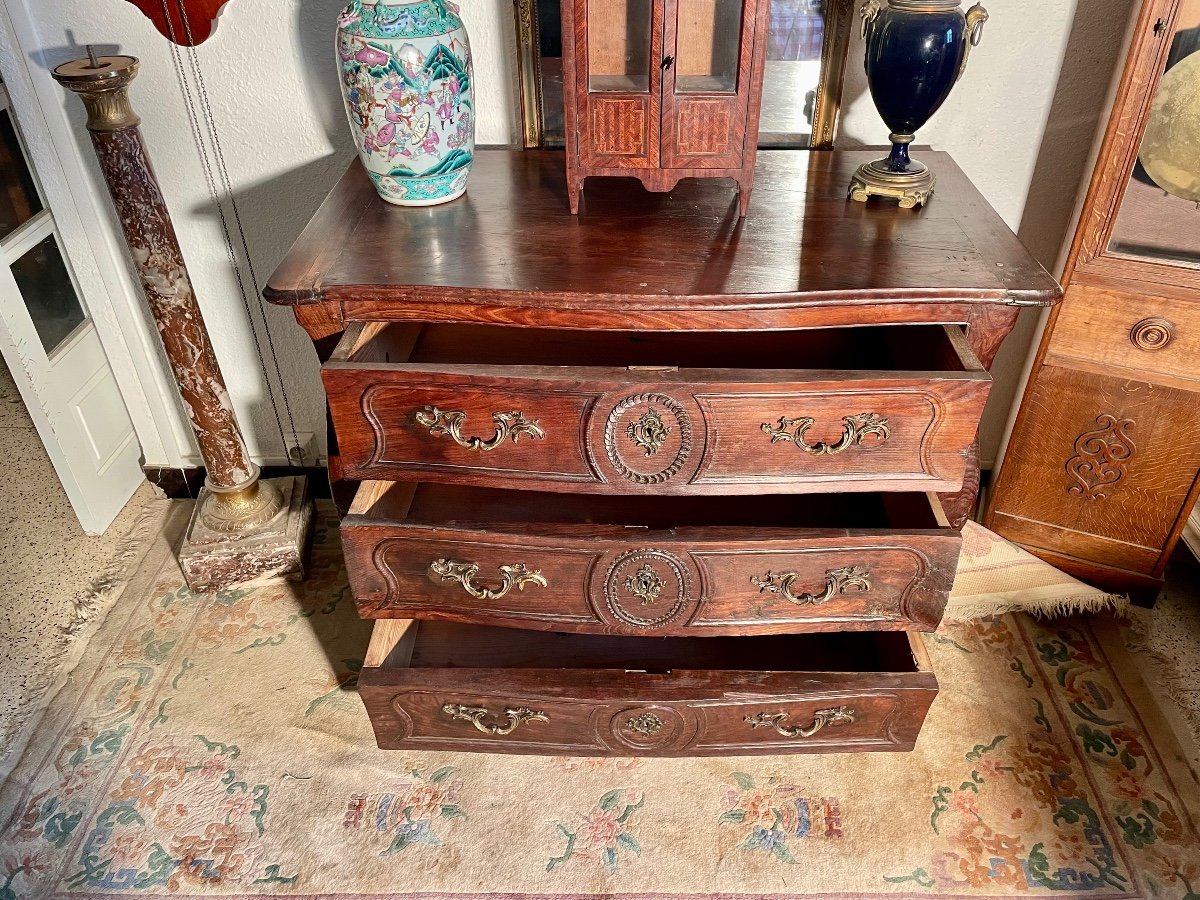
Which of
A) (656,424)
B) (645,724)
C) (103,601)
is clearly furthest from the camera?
(103,601)

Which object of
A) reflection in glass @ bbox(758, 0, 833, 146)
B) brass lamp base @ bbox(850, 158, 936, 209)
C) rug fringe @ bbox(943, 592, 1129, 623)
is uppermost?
reflection in glass @ bbox(758, 0, 833, 146)

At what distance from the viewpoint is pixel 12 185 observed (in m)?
1.70

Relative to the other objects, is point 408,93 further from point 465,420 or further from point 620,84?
point 465,420

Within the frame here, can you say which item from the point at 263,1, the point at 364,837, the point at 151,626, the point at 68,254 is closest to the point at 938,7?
the point at 263,1

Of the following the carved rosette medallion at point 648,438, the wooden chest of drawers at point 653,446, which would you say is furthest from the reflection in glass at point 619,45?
the carved rosette medallion at point 648,438

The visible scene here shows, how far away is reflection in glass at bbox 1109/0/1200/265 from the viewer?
130 centimetres

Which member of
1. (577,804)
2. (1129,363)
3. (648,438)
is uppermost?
(648,438)

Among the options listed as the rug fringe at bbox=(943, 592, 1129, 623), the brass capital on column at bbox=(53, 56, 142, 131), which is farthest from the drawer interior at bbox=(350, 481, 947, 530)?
the brass capital on column at bbox=(53, 56, 142, 131)

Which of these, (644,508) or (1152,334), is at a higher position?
(1152,334)

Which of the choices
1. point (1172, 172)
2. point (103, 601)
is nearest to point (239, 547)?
point (103, 601)

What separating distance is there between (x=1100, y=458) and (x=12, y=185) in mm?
2049

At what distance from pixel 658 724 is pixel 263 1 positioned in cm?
130

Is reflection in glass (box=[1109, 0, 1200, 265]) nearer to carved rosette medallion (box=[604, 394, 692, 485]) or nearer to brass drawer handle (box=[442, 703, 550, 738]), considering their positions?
carved rosette medallion (box=[604, 394, 692, 485])

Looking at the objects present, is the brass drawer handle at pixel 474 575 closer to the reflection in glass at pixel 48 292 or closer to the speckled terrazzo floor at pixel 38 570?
the speckled terrazzo floor at pixel 38 570
